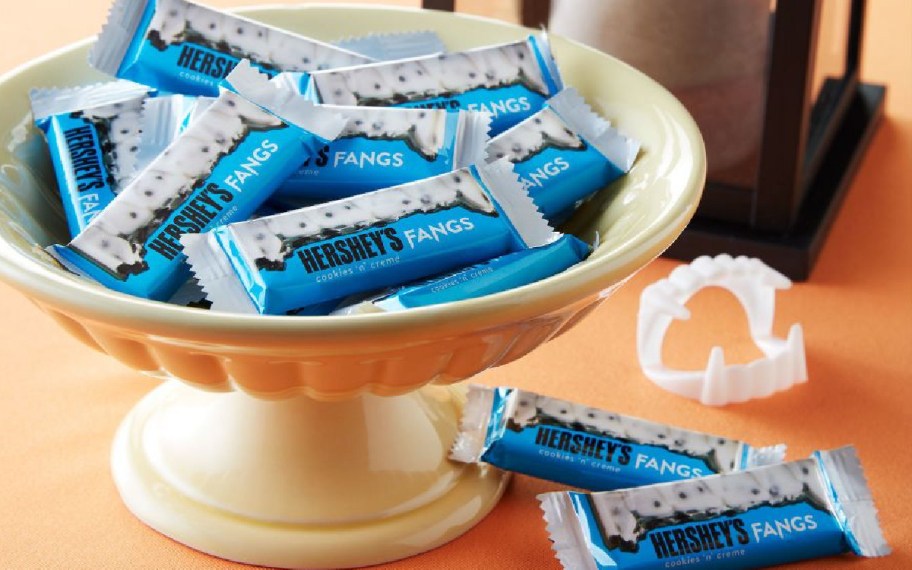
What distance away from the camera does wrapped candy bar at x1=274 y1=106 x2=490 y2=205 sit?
0.83 metres

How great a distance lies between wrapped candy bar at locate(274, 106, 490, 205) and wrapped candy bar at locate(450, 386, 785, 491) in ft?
0.57

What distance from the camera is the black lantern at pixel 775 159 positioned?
1191 millimetres

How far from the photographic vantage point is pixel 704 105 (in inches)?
48.1

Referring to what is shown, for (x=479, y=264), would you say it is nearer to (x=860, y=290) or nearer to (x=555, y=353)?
(x=555, y=353)

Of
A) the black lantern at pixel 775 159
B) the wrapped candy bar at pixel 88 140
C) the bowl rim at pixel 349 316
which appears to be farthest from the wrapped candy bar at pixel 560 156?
the black lantern at pixel 775 159

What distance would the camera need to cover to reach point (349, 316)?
26.0 inches

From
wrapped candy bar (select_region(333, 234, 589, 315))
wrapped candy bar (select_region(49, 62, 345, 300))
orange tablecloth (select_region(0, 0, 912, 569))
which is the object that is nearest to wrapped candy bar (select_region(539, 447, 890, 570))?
orange tablecloth (select_region(0, 0, 912, 569))

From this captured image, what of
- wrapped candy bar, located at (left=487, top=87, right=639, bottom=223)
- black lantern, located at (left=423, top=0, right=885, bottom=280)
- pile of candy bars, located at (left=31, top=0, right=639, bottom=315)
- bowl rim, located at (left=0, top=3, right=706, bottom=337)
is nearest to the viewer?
bowl rim, located at (left=0, top=3, right=706, bottom=337)

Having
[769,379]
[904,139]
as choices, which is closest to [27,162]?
[769,379]

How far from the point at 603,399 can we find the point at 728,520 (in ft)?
0.66

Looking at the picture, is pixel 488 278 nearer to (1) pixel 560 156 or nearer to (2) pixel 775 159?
(1) pixel 560 156

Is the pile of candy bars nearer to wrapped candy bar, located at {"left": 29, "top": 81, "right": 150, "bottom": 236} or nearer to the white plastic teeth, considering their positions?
wrapped candy bar, located at {"left": 29, "top": 81, "right": 150, "bottom": 236}

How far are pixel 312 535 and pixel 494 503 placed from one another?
0.41 feet

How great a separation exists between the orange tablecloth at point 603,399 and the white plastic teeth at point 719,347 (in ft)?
0.04
